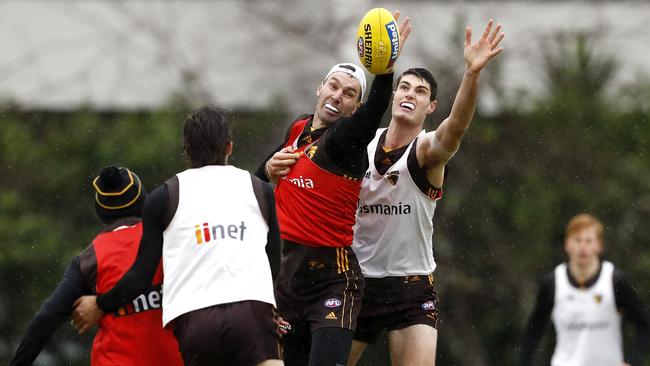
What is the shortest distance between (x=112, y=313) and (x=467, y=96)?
2.14 meters

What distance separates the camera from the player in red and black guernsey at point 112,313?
Result: 584cm

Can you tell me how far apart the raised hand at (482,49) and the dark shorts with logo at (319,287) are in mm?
1224

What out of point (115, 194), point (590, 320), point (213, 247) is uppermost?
point (115, 194)

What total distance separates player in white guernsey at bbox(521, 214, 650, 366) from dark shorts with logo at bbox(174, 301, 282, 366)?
178 inches

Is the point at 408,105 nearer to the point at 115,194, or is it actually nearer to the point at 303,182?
the point at 303,182

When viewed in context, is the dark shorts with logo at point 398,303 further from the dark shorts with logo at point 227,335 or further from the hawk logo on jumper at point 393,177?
the dark shorts with logo at point 227,335

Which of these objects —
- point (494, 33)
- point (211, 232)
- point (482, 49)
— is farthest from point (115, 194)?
point (494, 33)

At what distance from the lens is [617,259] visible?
479 inches

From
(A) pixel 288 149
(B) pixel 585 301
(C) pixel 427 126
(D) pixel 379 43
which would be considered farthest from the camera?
(C) pixel 427 126

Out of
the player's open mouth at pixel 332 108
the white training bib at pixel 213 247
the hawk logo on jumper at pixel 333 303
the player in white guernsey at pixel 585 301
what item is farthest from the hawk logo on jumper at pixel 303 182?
the player in white guernsey at pixel 585 301

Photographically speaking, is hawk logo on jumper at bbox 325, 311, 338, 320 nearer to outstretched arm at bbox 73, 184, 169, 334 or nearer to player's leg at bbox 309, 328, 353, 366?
player's leg at bbox 309, 328, 353, 366

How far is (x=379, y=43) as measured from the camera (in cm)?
623

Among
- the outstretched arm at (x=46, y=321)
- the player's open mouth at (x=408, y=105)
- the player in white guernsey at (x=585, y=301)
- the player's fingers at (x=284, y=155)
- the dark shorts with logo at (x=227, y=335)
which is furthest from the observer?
the player in white guernsey at (x=585, y=301)

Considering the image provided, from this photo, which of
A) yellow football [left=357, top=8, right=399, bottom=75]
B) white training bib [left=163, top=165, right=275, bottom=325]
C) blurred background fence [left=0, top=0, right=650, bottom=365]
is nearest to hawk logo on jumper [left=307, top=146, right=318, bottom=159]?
yellow football [left=357, top=8, right=399, bottom=75]
